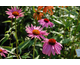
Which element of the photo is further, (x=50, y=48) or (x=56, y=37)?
(x=56, y=37)

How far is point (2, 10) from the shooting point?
1.22 m

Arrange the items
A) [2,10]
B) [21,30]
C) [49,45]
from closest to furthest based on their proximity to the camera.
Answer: [49,45] < [21,30] < [2,10]

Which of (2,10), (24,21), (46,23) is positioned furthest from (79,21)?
(2,10)

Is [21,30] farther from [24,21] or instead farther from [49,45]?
[49,45]

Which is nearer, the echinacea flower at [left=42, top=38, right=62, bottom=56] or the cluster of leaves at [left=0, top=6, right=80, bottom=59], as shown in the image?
the echinacea flower at [left=42, top=38, right=62, bottom=56]

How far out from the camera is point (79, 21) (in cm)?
81

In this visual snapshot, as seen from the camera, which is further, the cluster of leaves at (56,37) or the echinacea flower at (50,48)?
the cluster of leaves at (56,37)
